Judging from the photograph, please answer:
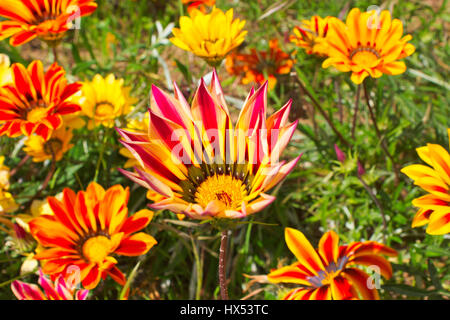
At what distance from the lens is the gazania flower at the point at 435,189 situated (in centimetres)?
95

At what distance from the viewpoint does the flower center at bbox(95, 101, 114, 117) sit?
164 centimetres

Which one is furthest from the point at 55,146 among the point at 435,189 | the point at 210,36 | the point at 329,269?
the point at 435,189

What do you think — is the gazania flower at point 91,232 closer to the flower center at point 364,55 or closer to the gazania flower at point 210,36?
the gazania flower at point 210,36

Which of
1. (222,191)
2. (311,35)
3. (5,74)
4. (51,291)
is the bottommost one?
(51,291)

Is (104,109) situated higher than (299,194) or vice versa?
(104,109)

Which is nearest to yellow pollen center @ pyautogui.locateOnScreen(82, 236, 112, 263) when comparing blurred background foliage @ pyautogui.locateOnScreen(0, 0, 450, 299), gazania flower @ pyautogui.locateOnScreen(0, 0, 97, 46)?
blurred background foliage @ pyautogui.locateOnScreen(0, 0, 450, 299)

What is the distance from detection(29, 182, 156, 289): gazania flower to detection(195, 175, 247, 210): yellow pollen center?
9.2 inches

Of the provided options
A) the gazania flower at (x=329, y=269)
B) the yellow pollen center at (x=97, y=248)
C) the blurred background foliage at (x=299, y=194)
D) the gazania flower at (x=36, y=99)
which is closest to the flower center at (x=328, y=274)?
the gazania flower at (x=329, y=269)

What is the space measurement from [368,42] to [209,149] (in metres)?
0.74

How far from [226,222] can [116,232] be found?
428 mm

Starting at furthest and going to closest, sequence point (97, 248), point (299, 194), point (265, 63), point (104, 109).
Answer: point (265, 63) → point (299, 194) → point (104, 109) → point (97, 248)

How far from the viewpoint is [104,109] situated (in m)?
1.65

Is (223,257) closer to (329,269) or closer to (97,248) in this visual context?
(329,269)

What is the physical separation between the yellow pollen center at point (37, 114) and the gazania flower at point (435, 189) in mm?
1014
